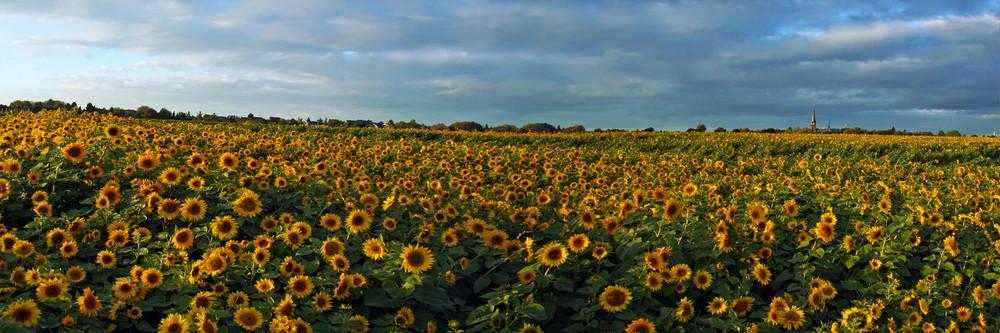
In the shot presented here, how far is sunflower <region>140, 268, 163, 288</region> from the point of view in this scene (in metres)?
3.81

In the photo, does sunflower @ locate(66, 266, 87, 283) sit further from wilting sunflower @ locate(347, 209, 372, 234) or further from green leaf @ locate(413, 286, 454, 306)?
green leaf @ locate(413, 286, 454, 306)

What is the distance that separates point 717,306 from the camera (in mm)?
4383

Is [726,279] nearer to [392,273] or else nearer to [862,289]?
[862,289]

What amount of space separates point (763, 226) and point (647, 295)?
186 centimetres

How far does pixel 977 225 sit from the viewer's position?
675 centimetres

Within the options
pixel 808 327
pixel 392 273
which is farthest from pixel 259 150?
pixel 808 327

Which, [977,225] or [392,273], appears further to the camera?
[977,225]

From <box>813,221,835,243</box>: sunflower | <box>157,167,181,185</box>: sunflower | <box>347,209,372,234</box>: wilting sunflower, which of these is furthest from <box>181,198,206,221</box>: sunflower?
<box>813,221,835,243</box>: sunflower

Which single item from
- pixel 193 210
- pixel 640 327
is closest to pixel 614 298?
pixel 640 327

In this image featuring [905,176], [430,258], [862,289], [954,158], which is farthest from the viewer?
[954,158]

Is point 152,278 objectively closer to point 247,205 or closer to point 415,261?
point 247,205

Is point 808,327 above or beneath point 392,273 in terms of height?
beneath

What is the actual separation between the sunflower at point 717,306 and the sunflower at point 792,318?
439 mm

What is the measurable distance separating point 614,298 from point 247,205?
3.26 meters
